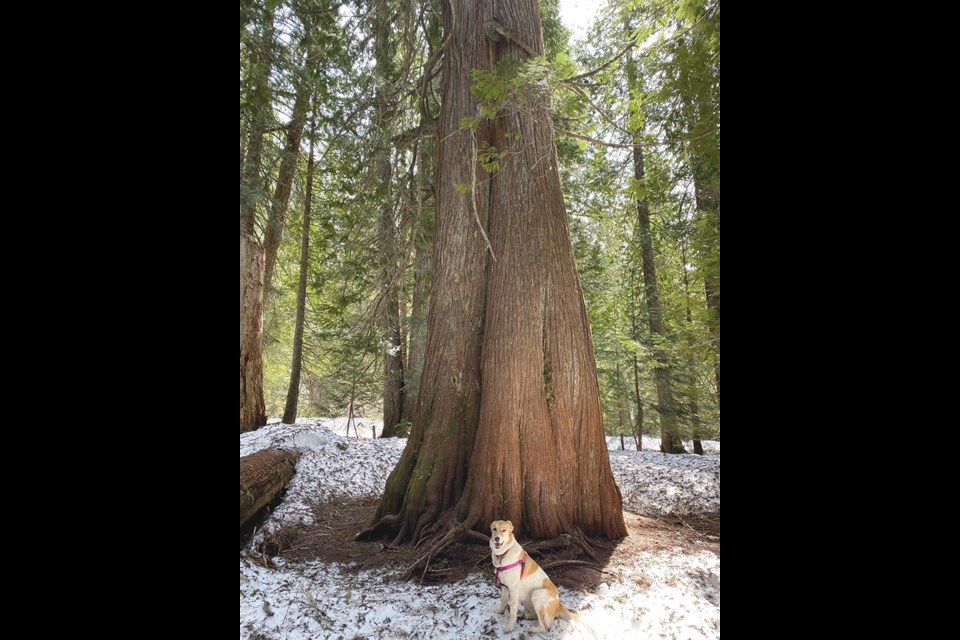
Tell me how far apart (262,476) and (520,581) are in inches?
102

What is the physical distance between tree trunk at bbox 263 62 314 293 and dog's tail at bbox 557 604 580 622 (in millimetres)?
5026

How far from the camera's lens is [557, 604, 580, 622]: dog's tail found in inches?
78.6

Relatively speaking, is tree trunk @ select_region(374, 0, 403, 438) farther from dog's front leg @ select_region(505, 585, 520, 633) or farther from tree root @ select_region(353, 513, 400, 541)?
dog's front leg @ select_region(505, 585, 520, 633)

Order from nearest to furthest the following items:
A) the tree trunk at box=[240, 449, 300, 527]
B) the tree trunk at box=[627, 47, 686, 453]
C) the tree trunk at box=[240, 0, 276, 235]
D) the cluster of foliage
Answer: the cluster of foliage → the tree trunk at box=[240, 449, 300, 527] → the tree trunk at box=[240, 0, 276, 235] → the tree trunk at box=[627, 47, 686, 453]

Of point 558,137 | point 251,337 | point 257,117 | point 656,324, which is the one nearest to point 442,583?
point 257,117

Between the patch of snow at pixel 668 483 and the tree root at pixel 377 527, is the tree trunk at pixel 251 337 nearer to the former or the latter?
the tree root at pixel 377 527

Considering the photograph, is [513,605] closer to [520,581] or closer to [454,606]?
[520,581]

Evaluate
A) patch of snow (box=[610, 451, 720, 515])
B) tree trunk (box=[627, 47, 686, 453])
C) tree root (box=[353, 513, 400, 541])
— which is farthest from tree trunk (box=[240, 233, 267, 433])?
tree trunk (box=[627, 47, 686, 453])

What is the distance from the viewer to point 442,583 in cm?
246
